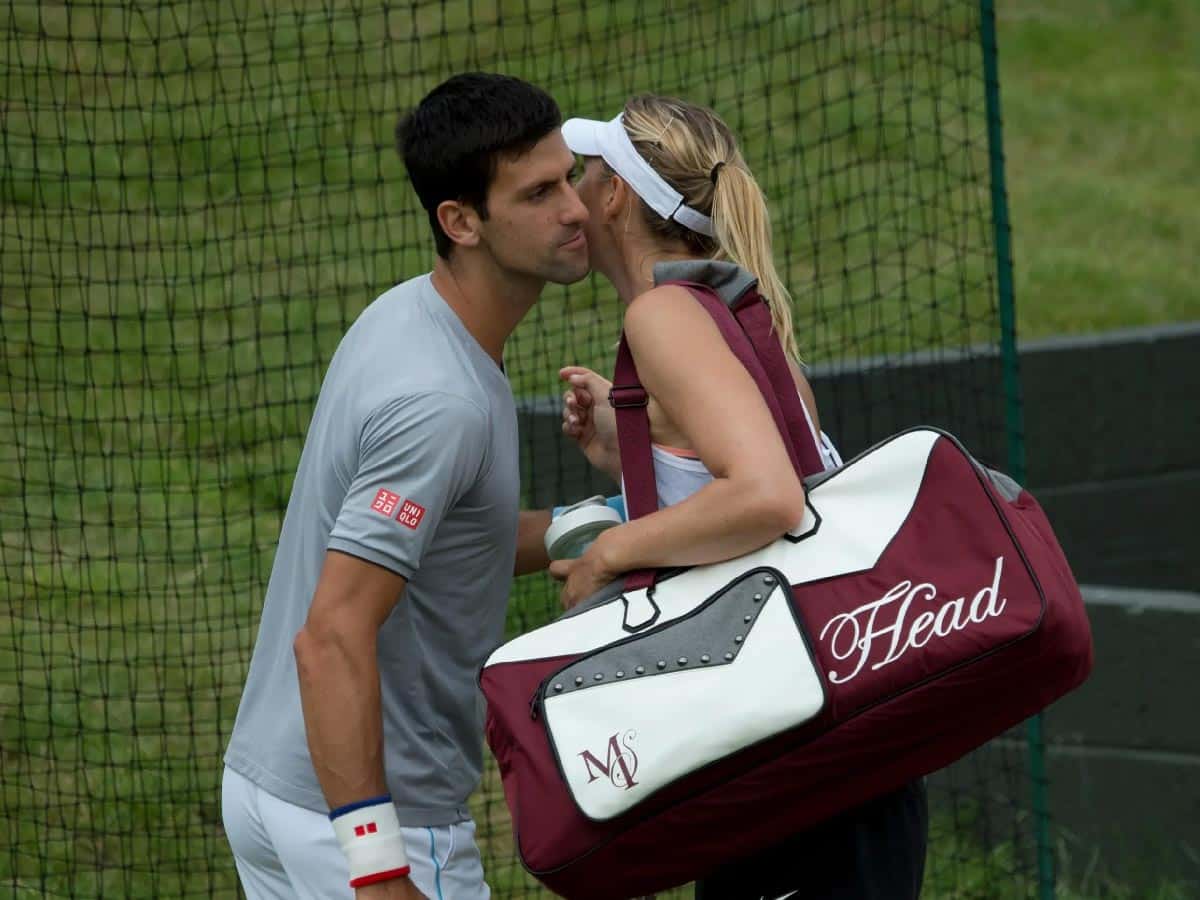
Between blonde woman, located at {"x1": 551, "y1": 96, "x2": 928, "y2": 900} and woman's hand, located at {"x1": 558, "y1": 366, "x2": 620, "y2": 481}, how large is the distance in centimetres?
2

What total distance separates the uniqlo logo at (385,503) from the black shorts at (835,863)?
774 millimetres

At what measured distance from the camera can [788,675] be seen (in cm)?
253

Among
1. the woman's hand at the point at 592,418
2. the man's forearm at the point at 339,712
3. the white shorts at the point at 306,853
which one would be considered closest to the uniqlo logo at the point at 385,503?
the man's forearm at the point at 339,712

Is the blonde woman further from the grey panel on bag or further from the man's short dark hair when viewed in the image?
the man's short dark hair

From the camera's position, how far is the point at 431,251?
8250 millimetres

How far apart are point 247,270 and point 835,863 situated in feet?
18.9

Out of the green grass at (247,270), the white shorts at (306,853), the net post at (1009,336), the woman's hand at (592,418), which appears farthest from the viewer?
the green grass at (247,270)

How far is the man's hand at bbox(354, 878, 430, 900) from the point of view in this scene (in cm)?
269

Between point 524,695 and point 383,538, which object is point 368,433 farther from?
point 524,695

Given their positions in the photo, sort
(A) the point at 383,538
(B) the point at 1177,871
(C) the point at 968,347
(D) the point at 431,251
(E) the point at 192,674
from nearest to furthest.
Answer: (A) the point at 383,538 → (B) the point at 1177,871 → (E) the point at 192,674 → (C) the point at 968,347 → (D) the point at 431,251

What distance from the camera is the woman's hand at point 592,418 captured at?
329 centimetres

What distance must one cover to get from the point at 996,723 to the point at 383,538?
976mm

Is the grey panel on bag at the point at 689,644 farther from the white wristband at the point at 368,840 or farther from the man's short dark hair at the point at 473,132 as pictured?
the man's short dark hair at the point at 473,132

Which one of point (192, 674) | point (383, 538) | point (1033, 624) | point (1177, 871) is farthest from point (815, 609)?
point (192, 674)
